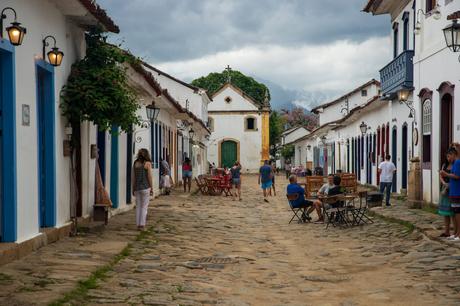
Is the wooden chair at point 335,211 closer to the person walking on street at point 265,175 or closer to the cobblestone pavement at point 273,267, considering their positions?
the cobblestone pavement at point 273,267

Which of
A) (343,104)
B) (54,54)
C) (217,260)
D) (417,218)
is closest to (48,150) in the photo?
(54,54)

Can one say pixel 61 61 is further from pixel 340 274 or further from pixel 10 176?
pixel 340 274

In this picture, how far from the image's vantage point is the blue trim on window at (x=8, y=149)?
26.8 feet

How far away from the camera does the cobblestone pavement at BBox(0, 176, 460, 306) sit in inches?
283

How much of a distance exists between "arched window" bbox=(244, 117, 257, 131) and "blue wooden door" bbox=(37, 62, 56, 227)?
51.9 m

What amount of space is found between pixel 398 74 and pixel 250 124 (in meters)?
41.4

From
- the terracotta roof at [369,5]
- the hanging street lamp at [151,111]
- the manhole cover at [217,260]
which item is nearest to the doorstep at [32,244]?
the manhole cover at [217,260]

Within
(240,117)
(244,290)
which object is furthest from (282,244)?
(240,117)

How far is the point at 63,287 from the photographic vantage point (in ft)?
21.7

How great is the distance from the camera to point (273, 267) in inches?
380

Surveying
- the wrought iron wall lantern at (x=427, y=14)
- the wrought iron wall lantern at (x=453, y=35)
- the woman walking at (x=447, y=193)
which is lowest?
the woman walking at (x=447, y=193)

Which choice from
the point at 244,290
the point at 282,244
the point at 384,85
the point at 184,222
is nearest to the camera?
the point at 244,290

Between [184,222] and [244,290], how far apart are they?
730cm

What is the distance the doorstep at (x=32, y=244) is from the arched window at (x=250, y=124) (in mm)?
51220
